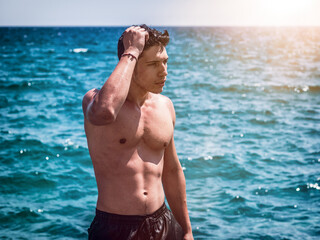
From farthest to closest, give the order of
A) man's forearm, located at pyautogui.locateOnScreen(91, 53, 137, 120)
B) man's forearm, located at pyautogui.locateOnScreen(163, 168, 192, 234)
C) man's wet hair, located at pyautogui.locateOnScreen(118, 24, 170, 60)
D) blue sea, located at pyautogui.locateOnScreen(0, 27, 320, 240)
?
blue sea, located at pyautogui.locateOnScreen(0, 27, 320, 240) < man's forearm, located at pyautogui.locateOnScreen(163, 168, 192, 234) < man's wet hair, located at pyautogui.locateOnScreen(118, 24, 170, 60) < man's forearm, located at pyautogui.locateOnScreen(91, 53, 137, 120)

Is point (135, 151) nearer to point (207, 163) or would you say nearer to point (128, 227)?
point (128, 227)

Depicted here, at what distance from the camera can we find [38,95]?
18.6 meters

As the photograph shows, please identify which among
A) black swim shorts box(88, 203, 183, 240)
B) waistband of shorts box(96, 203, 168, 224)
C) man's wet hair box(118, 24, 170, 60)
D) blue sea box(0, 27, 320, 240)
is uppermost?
man's wet hair box(118, 24, 170, 60)

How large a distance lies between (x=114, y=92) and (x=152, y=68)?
38 centimetres

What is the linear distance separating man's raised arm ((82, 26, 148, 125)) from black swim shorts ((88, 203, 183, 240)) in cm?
64

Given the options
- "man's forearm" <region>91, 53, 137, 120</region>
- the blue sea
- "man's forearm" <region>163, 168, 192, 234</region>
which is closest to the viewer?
"man's forearm" <region>91, 53, 137, 120</region>

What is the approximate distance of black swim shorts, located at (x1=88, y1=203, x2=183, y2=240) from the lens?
238 cm

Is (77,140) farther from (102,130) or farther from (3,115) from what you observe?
(102,130)

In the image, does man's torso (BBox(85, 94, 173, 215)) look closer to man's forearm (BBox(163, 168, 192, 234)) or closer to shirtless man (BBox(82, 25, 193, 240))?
shirtless man (BBox(82, 25, 193, 240))

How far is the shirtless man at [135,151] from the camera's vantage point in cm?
236

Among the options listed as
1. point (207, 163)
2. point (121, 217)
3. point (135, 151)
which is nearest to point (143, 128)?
point (135, 151)

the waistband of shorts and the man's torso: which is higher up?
the man's torso

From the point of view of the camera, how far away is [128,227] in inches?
94.2

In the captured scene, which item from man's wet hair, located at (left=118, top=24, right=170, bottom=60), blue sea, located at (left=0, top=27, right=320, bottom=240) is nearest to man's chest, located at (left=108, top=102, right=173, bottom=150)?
man's wet hair, located at (left=118, top=24, right=170, bottom=60)
